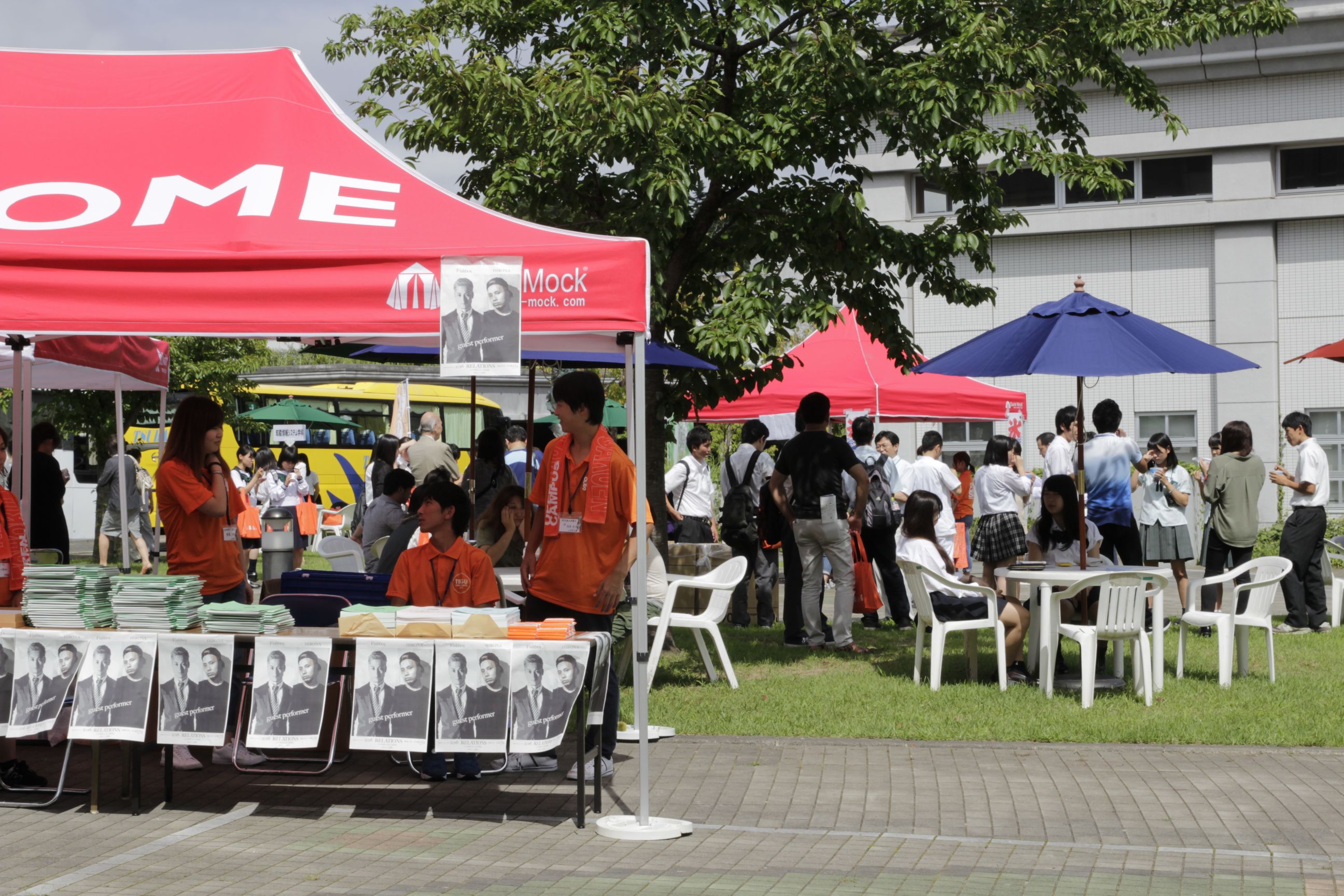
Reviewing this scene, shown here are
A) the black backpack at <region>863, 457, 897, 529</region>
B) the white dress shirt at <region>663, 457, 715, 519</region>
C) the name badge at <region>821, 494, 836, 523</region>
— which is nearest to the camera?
the name badge at <region>821, 494, 836, 523</region>

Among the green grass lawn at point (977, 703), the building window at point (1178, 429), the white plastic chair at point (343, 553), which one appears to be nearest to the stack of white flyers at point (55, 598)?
the green grass lawn at point (977, 703)

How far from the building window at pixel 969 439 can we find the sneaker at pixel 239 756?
20710mm

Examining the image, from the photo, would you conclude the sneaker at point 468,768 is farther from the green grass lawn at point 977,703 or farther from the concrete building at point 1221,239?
the concrete building at point 1221,239

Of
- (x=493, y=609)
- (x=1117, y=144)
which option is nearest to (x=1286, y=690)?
(x=493, y=609)

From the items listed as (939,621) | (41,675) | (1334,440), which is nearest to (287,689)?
(41,675)

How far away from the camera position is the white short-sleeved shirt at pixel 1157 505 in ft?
43.2

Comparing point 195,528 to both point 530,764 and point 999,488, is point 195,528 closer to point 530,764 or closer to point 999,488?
point 530,764

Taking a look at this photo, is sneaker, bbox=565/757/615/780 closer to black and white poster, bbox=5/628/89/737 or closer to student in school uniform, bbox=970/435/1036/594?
black and white poster, bbox=5/628/89/737

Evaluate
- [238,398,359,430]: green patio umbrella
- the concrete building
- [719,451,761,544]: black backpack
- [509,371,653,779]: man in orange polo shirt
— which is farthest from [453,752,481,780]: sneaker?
[238,398,359,430]: green patio umbrella

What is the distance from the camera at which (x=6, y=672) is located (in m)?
6.48

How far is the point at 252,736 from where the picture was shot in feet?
20.6

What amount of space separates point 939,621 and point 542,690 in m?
4.30

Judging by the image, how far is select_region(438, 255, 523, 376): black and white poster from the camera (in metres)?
6.09

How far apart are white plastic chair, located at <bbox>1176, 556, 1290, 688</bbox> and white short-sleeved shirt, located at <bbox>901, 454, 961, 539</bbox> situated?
3746 mm
